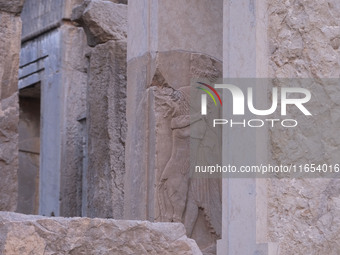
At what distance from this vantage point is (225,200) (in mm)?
5070

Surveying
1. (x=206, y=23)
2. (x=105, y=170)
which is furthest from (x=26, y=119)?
(x=206, y=23)

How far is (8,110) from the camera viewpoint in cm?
→ 707

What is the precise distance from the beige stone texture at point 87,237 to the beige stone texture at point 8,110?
11.1 ft

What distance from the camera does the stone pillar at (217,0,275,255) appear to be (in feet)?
16.0

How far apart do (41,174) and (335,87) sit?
645cm

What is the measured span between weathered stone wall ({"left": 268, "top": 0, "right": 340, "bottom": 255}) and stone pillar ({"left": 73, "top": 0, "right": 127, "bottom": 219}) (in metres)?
3.62

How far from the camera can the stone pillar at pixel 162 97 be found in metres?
6.46

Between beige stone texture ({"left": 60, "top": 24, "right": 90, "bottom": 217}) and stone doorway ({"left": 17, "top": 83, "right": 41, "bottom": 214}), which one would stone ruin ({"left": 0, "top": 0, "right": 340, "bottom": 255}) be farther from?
stone doorway ({"left": 17, "top": 83, "right": 41, "bottom": 214})

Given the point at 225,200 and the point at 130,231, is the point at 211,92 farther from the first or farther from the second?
the point at 130,231

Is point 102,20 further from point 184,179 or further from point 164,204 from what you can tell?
point 164,204

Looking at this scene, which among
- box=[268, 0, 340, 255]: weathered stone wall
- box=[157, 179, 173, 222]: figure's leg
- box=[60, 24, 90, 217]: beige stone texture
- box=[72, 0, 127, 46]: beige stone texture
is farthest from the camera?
box=[60, 24, 90, 217]: beige stone texture

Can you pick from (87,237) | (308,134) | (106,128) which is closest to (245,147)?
(308,134)

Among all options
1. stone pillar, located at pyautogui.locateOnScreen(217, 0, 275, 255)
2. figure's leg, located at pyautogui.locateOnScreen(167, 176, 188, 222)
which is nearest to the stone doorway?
figure's leg, located at pyautogui.locateOnScreen(167, 176, 188, 222)

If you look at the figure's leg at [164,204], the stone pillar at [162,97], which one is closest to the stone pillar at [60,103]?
the stone pillar at [162,97]
